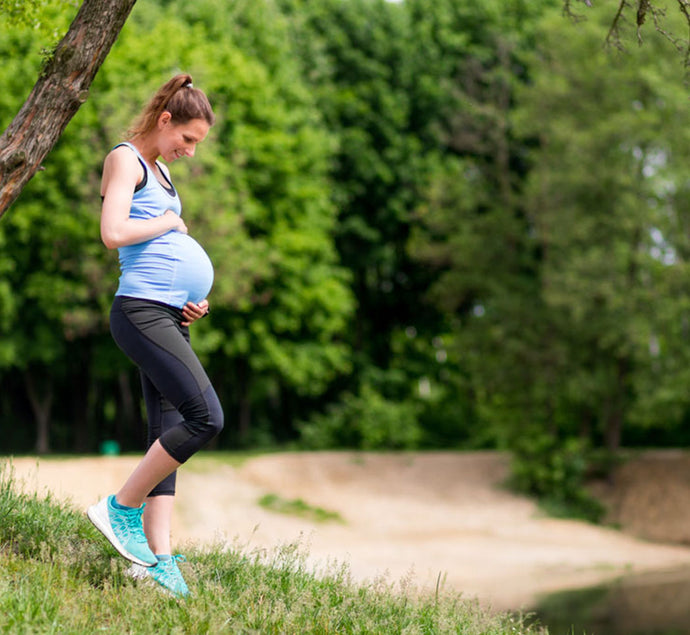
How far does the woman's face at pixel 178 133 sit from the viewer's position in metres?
4.18

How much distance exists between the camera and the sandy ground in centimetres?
1538

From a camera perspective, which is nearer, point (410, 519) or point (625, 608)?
point (625, 608)

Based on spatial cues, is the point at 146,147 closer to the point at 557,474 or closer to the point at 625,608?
the point at 625,608

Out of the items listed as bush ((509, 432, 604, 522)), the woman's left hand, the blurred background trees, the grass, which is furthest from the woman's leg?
bush ((509, 432, 604, 522))

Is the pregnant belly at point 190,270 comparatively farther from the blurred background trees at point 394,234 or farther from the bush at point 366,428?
the bush at point 366,428

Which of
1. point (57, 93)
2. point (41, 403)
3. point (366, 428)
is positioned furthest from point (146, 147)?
point (41, 403)

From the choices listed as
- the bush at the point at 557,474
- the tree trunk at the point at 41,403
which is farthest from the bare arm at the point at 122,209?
the tree trunk at the point at 41,403

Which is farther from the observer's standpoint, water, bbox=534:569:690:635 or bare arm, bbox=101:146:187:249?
water, bbox=534:569:690:635

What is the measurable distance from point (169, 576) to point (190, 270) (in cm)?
134

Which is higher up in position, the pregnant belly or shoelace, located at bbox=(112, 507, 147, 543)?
the pregnant belly

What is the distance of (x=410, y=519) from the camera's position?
19656mm

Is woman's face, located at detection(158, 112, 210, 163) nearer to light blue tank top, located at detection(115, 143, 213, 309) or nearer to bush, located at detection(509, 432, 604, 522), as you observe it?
light blue tank top, located at detection(115, 143, 213, 309)

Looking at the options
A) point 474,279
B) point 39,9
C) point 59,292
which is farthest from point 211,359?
point 39,9

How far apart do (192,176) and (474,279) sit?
734 centimetres
